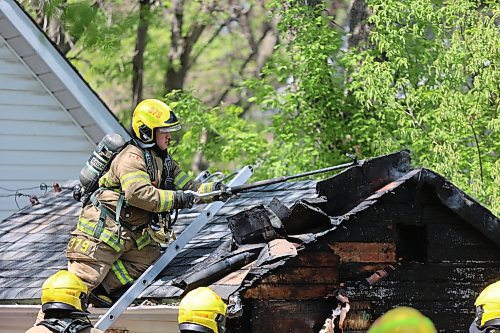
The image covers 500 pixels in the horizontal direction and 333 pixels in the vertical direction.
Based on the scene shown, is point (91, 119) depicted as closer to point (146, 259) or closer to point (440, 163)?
point (440, 163)

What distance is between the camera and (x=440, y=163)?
37.9ft

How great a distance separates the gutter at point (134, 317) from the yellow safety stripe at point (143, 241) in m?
0.51

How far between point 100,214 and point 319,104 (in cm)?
684

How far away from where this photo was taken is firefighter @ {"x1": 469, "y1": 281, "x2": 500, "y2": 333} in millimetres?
5648

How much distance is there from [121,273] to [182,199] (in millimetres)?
830

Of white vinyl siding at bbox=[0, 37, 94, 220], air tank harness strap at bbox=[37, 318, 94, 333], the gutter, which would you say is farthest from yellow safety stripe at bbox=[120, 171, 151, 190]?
white vinyl siding at bbox=[0, 37, 94, 220]

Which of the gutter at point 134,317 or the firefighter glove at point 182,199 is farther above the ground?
the firefighter glove at point 182,199

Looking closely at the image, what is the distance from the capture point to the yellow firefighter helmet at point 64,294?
6.43m

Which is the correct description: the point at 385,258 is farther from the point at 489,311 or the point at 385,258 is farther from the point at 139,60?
the point at 139,60

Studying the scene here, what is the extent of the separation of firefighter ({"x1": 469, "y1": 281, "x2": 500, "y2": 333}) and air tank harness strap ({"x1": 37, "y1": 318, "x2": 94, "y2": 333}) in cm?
→ 241

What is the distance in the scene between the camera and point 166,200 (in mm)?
7324

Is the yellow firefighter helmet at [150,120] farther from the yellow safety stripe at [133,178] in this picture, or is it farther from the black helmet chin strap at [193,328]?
the black helmet chin strap at [193,328]

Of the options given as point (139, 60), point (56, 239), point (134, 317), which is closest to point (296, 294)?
point (134, 317)

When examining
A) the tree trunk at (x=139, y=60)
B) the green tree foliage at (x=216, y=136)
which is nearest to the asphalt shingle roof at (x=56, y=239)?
the green tree foliage at (x=216, y=136)
